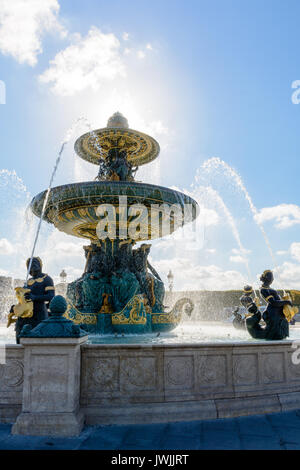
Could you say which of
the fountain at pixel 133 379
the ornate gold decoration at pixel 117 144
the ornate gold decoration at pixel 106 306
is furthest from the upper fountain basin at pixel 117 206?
the fountain at pixel 133 379

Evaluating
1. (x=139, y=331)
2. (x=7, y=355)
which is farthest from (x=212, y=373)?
(x=139, y=331)

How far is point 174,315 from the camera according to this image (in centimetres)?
1146

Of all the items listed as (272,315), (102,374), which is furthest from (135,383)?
(272,315)

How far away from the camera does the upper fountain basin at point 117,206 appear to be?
994 cm

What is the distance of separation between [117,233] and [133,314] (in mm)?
2791

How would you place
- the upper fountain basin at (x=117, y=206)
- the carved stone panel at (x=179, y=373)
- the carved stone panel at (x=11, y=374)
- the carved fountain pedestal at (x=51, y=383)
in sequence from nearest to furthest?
1. the carved fountain pedestal at (x=51, y=383)
2. the carved stone panel at (x=11, y=374)
3. the carved stone panel at (x=179, y=373)
4. the upper fountain basin at (x=117, y=206)

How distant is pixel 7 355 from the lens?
15.9ft

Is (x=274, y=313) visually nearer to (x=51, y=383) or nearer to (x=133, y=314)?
(x=51, y=383)

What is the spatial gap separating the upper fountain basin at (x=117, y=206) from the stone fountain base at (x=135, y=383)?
5.81 meters

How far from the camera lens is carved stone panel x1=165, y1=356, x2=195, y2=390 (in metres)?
4.95

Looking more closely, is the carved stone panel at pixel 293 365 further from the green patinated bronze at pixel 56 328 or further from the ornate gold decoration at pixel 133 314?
the ornate gold decoration at pixel 133 314

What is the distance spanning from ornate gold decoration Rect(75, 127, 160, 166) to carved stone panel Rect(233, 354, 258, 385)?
9479 mm

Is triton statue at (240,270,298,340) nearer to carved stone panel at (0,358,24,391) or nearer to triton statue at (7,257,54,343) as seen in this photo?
triton statue at (7,257,54,343)

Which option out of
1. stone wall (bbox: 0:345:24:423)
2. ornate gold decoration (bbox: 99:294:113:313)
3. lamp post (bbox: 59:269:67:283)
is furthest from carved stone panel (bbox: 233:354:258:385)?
lamp post (bbox: 59:269:67:283)
